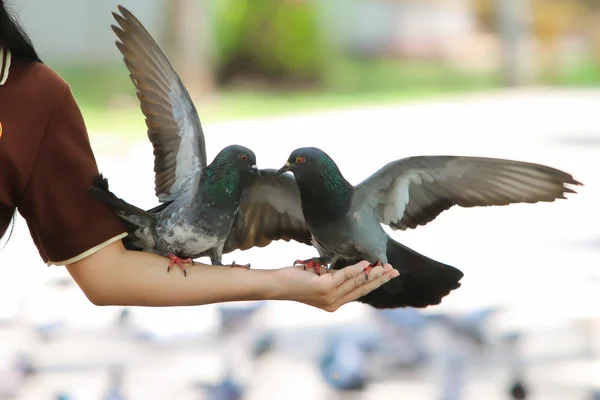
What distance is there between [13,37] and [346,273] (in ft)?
2.20

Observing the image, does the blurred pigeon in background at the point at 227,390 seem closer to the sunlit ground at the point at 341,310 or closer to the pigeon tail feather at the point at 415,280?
the sunlit ground at the point at 341,310

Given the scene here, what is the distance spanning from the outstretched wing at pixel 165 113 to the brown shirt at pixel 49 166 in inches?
5.1

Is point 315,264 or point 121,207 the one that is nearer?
point 121,207

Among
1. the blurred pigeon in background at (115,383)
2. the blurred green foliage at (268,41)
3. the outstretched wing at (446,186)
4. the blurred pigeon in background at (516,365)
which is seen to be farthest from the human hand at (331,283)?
the blurred green foliage at (268,41)

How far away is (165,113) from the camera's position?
1501 millimetres

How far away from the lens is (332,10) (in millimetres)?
14836

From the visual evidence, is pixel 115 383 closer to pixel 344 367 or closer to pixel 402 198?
pixel 344 367

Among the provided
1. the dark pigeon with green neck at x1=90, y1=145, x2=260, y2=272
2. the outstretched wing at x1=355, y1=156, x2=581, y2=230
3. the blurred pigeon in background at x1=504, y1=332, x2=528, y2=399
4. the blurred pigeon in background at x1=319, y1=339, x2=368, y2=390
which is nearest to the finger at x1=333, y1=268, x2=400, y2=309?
the outstretched wing at x1=355, y1=156, x2=581, y2=230

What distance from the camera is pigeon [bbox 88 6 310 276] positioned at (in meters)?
1.41

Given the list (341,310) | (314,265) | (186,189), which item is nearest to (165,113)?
(186,189)

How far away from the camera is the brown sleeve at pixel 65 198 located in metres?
1.38

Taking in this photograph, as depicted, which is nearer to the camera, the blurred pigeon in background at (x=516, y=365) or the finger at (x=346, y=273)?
the finger at (x=346, y=273)

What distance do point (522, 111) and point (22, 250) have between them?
6.46m

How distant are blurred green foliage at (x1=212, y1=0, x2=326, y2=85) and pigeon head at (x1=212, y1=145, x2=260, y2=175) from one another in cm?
943
